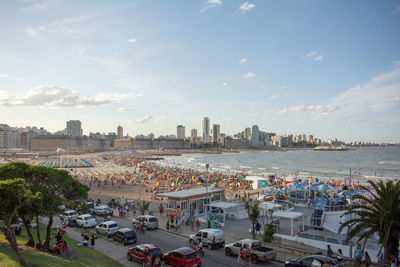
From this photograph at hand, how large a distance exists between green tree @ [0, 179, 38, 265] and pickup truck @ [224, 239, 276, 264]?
8437mm

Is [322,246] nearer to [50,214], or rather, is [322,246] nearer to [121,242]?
[121,242]

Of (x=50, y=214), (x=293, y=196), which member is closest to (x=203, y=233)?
(x=50, y=214)

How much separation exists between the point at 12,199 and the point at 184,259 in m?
6.54

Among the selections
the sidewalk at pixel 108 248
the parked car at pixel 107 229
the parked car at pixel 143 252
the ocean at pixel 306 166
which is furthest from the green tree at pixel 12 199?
the ocean at pixel 306 166

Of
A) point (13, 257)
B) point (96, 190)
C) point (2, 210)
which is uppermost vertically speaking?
point (2, 210)

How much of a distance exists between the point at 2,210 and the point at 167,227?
11.0 meters

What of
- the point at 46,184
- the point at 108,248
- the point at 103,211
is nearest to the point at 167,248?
the point at 108,248

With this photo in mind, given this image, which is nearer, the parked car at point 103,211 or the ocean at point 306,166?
the parked car at point 103,211

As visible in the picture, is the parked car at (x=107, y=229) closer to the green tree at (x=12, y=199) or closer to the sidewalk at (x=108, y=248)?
the sidewalk at (x=108, y=248)

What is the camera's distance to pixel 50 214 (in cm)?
1166

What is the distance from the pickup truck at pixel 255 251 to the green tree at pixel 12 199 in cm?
844

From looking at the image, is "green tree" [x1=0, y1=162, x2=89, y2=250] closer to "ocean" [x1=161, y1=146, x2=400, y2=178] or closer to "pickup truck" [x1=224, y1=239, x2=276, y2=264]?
"pickup truck" [x1=224, y1=239, x2=276, y2=264]

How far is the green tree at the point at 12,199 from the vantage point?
9102 millimetres

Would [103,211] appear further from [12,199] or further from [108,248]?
[12,199]
